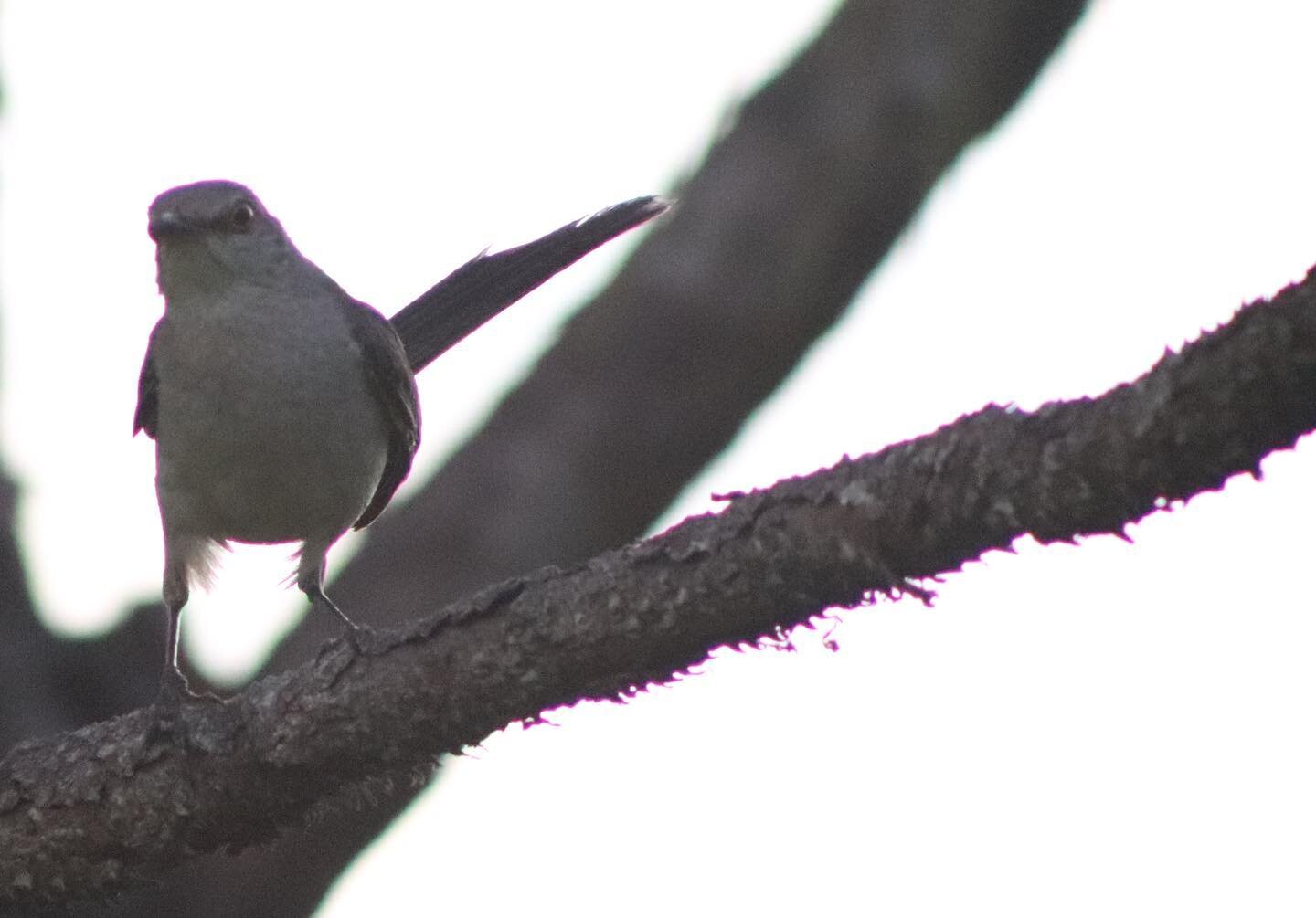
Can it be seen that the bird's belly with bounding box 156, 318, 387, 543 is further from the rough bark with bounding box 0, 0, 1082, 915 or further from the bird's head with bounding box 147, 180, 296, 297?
the rough bark with bounding box 0, 0, 1082, 915

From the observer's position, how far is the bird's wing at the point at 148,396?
5.71 meters

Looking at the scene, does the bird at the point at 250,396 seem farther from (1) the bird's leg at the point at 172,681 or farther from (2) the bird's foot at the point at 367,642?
(2) the bird's foot at the point at 367,642

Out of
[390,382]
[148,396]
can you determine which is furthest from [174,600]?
[390,382]

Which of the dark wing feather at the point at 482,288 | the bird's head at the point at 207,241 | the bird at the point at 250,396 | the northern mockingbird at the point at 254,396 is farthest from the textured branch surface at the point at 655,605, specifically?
the dark wing feather at the point at 482,288

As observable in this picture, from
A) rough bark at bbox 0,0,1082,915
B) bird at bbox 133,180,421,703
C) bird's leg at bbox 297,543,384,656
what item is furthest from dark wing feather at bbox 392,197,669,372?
bird's leg at bbox 297,543,384,656

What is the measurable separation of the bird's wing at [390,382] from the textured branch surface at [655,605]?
190cm

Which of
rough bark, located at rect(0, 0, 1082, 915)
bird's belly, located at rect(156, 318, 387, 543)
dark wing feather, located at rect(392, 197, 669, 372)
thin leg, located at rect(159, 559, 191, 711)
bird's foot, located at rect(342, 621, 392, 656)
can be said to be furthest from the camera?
dark wing feather, located at rect(392, 197, 669, 372)

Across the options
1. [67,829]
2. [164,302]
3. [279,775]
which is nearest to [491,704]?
[279,775]

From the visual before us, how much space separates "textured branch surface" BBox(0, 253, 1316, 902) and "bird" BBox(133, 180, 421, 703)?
1.01 meters

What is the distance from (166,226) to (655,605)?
292cm

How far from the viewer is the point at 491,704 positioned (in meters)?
3.52

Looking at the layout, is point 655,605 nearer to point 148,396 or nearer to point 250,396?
point 250,396

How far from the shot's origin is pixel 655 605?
10.6 feet

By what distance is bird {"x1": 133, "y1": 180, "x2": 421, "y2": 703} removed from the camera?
211 inches
